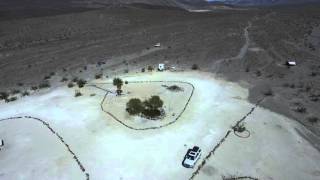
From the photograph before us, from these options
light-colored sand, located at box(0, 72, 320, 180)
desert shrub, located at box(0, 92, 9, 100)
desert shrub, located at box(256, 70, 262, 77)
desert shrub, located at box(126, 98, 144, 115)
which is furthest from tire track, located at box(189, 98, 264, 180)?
desert shrub, located at box(0, 92, 9, 100)

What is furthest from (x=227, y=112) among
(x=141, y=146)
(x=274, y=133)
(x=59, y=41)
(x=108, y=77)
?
(x=59, y=41)

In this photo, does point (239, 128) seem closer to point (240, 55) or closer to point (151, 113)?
point (151, 113)

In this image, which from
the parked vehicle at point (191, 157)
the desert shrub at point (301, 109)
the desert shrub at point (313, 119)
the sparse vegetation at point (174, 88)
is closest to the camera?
the parked vehicle at point (191, 157)

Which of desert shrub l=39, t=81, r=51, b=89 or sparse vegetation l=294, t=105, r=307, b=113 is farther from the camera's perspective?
desert shrub l=39, t=81, r=51, b=89

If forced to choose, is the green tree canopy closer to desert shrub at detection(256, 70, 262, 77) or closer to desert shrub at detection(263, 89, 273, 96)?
desert shrub at detection(263, 89, 273, 96)

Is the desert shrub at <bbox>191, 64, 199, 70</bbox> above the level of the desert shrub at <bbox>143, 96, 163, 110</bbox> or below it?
below

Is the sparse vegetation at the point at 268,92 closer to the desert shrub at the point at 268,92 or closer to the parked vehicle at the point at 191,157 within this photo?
the desert shrub at the point at 268,92

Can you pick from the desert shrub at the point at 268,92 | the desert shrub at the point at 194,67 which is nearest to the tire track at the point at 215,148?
the desert shrub at the point at 268,92

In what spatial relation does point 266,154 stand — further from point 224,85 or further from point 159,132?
point 224,85
